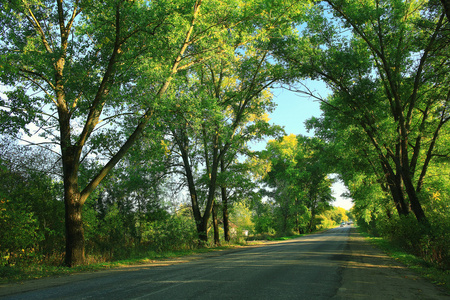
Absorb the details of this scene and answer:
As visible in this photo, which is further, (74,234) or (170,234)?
(170,234)

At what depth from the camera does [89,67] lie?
10.5 m

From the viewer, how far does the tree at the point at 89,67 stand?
9891 millimetres

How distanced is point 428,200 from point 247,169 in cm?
1187

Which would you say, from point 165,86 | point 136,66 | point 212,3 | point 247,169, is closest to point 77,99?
point 136,66

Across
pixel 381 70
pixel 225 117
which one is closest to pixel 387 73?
pixel 381 70

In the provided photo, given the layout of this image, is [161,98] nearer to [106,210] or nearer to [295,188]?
[106,210]

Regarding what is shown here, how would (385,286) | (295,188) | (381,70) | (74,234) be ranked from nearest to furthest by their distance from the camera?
(385,286)
(74,234)
(381,70)
(295,188)

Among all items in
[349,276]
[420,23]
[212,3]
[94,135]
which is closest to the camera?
[349,276]

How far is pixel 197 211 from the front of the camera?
64.2 ft

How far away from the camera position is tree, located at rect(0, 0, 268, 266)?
389 inches

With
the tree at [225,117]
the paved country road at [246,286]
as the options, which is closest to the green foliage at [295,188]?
the tree at [225,117]

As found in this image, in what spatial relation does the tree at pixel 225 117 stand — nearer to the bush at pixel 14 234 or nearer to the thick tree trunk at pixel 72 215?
the thick tree trunk at pixel 72 215

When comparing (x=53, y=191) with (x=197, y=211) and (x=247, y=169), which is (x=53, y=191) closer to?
(x=197, y=211)

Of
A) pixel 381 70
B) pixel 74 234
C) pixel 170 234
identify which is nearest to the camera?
pixel 74 234
